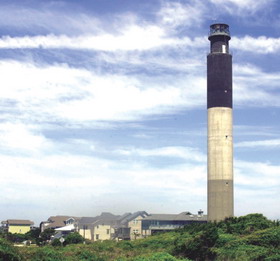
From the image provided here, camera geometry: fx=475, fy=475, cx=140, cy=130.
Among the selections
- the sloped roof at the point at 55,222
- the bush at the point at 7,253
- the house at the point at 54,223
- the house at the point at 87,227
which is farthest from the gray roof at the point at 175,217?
the bush at the point at 7,253

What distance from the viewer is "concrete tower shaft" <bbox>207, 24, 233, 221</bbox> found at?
3378 inches

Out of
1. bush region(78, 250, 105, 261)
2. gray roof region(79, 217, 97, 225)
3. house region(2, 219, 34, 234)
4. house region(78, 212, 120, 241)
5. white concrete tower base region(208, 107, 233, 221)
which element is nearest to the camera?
bush region(78, 250, 105, 261)

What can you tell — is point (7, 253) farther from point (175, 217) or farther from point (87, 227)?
point (87, 227)

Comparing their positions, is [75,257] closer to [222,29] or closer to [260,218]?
[260,218]

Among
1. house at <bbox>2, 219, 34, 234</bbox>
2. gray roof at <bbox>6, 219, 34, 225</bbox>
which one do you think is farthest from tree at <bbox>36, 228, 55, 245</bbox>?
gray roof at <bbox>6, 219, 34, 225</bbox>

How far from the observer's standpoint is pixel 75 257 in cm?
5209

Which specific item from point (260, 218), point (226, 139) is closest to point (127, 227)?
point (226, 139)

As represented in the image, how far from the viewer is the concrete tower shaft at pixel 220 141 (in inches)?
3378

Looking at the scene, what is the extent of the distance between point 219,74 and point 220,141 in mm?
12299

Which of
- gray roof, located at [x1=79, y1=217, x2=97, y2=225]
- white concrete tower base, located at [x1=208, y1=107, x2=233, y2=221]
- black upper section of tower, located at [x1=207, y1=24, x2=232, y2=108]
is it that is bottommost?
gray roof, located at [x1=79, y1=217, x2=97, y2=225]

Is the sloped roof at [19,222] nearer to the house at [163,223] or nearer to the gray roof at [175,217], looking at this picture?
the gray roof at [175,217]

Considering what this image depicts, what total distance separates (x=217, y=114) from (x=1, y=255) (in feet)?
180

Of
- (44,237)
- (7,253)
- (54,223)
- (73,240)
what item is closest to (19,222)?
(54,223)

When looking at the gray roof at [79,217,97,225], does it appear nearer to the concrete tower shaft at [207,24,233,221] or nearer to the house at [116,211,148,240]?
the house at [116,211,148,240]
